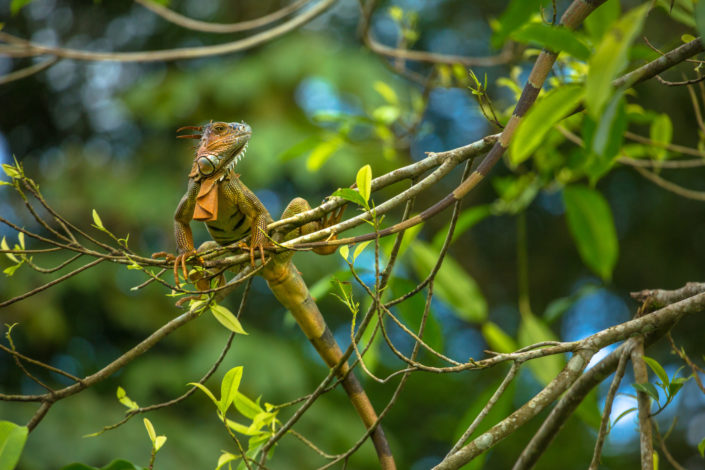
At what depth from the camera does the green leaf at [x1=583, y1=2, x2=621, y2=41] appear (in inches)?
54.4

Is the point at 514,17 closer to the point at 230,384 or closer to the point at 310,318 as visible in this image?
the point at 230,384

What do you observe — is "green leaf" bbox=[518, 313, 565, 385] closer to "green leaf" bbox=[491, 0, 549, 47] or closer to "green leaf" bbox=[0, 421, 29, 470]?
"green leaf" bbox=[491, 0, 549, 47]

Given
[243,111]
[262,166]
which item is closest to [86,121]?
[243,111]

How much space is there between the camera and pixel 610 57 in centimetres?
98

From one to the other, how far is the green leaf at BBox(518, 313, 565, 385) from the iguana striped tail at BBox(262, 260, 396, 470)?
2.52 ft

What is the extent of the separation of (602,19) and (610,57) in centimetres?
58

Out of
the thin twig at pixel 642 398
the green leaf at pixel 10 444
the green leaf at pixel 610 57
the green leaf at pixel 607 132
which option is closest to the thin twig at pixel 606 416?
the thin twig at pixel 642 398

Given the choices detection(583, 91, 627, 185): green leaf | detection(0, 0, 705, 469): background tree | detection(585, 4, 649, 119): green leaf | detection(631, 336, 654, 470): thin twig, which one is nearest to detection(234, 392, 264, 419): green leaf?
detection(631, 336, 654, 470): thin twig

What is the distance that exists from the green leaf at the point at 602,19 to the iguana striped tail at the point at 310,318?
140 centimetres

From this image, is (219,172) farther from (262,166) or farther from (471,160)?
(262,166)

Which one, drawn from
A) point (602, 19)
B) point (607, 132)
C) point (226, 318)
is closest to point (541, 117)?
point (607, 132)

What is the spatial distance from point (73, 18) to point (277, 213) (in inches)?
149

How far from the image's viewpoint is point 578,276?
315 inches

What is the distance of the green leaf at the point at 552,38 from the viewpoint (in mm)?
1279
